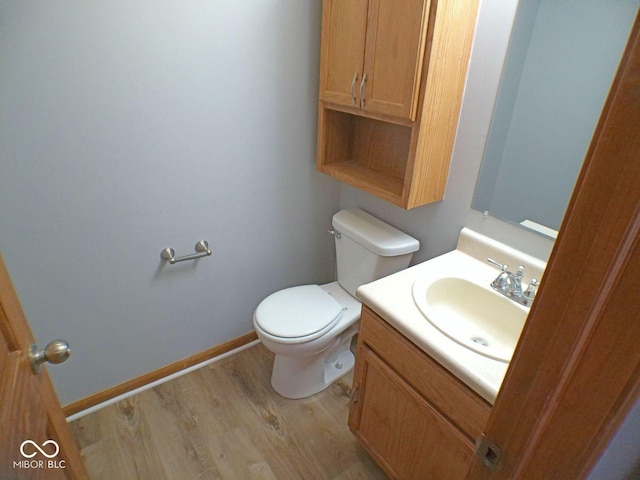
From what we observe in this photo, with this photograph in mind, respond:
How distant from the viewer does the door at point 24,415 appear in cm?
54

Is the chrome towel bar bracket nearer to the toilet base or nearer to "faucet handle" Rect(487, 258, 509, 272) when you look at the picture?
the toilet base

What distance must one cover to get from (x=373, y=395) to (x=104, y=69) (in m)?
1.42

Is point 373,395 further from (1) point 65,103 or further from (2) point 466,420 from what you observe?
(1) point 65,103

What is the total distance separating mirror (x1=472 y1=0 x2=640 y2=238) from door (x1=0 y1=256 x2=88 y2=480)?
137 centimetres

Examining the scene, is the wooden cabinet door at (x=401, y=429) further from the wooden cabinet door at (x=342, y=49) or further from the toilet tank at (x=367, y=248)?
the wooden cabinet door at (x=342, y=49)

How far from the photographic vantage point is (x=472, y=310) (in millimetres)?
1326

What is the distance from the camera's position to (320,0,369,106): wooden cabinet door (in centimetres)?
137

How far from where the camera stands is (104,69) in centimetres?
125

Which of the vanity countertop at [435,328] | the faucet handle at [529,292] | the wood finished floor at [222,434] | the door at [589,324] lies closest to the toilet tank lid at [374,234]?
the vanity countertop at [435,328]

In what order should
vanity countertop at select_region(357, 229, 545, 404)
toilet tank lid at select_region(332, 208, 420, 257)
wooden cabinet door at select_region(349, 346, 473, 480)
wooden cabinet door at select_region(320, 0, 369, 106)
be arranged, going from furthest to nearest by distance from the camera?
1. toilet tank lid at select_region(332, 208, 420, 257)
2. wooden cabinet door at select_region(320, 0, 369, 106)
3. wooden cabinet door at select_region(349, 346, 473, 480)
4. vanity countertop at select_region(357, 229, 545, 404)

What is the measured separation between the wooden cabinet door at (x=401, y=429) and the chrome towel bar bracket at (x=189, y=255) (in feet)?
2.71

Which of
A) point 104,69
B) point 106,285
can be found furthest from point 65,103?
point 106,285

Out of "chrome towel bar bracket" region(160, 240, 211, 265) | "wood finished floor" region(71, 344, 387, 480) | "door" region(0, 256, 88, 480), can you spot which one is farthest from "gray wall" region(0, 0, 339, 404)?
"door" region(0, 256, 88, 480)

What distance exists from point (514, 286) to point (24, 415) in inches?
50.2
